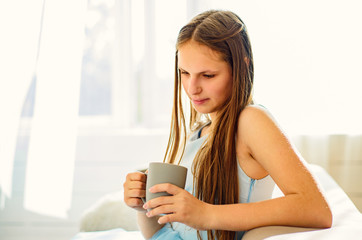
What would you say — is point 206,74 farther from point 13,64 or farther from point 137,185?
point 13,64

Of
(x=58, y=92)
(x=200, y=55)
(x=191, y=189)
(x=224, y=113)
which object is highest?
(x=200, y=55)

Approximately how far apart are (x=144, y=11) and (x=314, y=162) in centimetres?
141

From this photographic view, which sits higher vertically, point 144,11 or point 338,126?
point 144,11

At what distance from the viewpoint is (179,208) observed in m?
0.79

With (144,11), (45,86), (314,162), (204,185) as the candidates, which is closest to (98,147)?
(45,86)

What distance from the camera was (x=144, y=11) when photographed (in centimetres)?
256

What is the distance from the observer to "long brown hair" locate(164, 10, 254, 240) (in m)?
0.94

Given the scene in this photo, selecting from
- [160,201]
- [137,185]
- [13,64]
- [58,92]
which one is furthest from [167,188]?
[13,64]

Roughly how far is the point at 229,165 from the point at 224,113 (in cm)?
13

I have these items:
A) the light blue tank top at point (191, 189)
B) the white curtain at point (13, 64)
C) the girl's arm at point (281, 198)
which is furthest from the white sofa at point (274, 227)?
the white curtain at point (13, 64)

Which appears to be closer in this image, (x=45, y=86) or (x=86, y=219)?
(x=86, y=219)

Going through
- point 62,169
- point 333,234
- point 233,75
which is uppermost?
point 233,75

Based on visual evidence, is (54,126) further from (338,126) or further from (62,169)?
(338,126)

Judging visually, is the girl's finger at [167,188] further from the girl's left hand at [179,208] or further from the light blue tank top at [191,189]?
the light blue tank top at [191,189]
